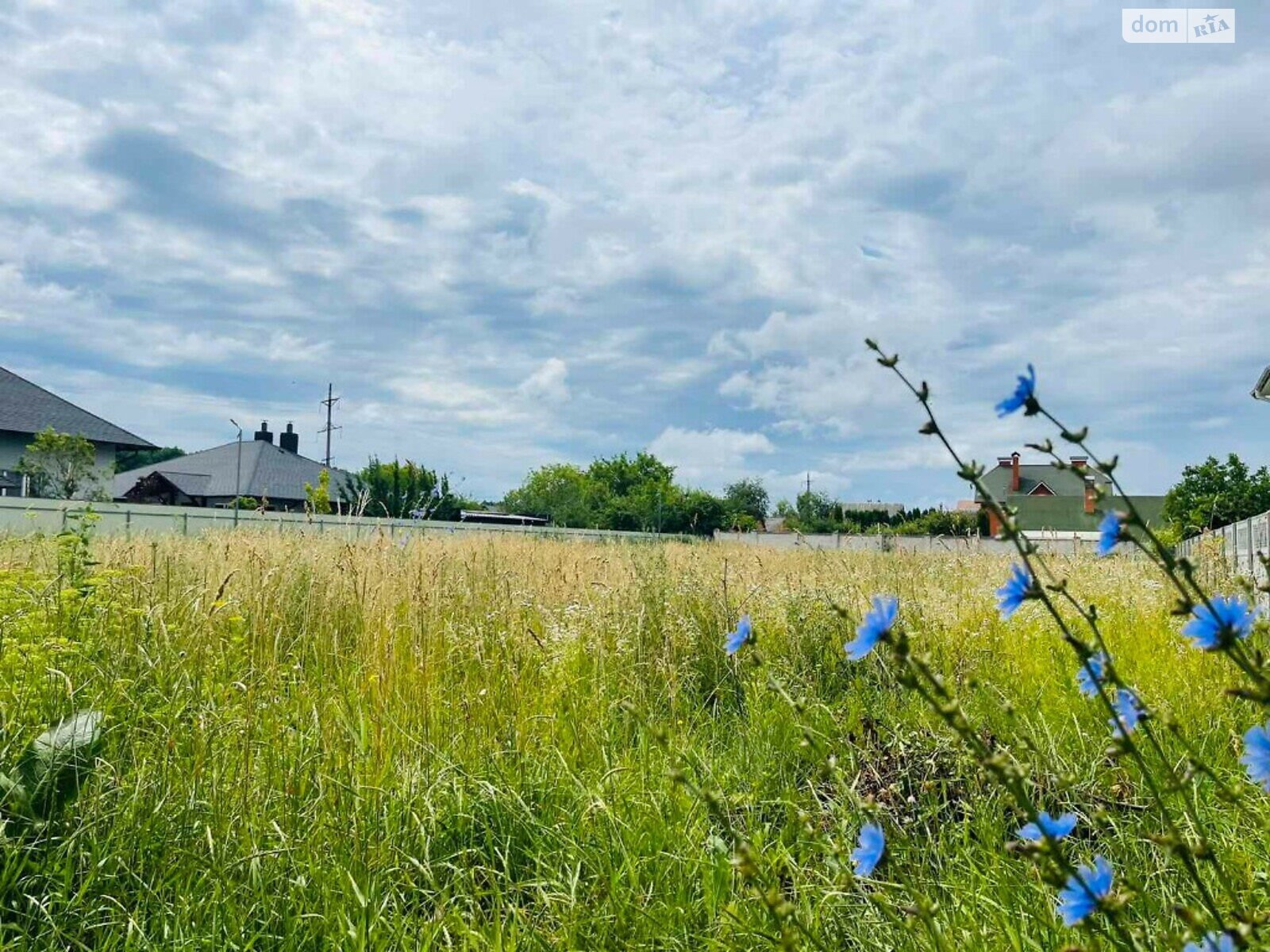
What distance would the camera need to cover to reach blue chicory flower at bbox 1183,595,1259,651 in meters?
0.72

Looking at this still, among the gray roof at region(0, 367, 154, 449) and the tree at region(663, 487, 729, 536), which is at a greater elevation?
the gray roof at region(0, 367, 154, 449)

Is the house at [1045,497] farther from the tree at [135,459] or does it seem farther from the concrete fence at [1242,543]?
the tree at [135,459]

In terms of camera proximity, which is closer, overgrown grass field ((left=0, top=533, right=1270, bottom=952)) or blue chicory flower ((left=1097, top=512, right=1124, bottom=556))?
blue chicory flower ((left=1097, top=512, right=1124, bottom=556))

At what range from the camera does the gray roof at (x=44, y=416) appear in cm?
2836

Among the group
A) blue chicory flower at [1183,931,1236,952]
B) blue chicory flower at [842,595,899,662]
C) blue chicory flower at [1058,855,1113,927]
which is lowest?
blue chicory flower at [1183,931,1236,952]

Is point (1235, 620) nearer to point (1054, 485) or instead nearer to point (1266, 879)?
point (1266, 879)

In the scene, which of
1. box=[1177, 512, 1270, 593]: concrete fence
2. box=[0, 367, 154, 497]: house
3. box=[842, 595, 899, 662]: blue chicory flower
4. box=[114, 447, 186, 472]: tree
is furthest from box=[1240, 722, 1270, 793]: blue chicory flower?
box=[114, 447, 186, 472]: tree

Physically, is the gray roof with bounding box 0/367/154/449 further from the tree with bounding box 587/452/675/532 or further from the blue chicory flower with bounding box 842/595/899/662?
the blue chicory flower with bounding box 842/595/899/662

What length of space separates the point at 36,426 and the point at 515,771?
3273 cm

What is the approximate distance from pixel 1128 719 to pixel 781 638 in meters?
3.64

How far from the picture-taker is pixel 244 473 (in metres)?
38.4

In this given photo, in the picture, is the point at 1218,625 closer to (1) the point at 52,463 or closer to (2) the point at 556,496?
(1) the point at 52,463

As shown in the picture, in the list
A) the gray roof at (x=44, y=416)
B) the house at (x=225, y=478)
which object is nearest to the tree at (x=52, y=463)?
the gray roof at (x=44, y=416)

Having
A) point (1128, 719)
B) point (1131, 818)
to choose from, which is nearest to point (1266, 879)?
point (1131, 818)
